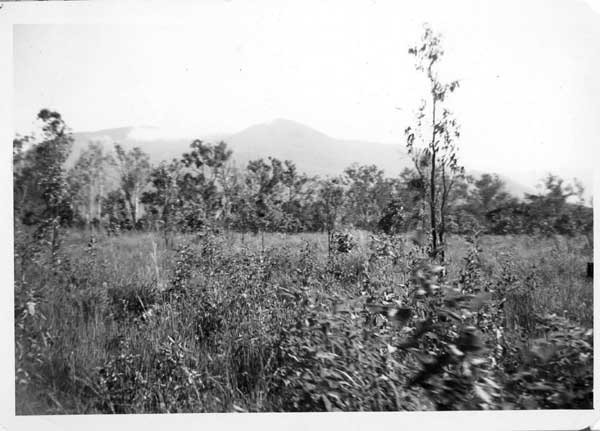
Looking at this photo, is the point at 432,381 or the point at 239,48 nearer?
the point at 432,381

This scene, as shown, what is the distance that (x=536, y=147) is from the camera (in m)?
3.36

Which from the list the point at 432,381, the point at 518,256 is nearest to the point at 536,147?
the point at 518,256

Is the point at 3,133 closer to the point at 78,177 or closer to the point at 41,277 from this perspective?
the point at 78,177

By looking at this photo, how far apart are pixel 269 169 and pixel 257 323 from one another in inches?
45.0

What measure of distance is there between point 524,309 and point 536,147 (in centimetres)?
121

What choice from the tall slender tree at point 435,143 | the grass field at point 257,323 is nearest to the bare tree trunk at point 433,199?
the tall slender tree at point 435,143

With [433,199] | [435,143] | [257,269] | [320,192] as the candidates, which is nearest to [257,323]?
[257,269]

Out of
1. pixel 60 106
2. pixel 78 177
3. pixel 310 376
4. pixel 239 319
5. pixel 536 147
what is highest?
pixel 60 106

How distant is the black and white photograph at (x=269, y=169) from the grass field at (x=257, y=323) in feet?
0.06

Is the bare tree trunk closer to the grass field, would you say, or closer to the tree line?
the tree line

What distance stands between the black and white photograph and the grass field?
0.06 ft

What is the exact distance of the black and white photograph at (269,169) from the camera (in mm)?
3158

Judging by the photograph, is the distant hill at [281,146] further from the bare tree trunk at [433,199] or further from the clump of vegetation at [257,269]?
the bare tree trunk at [433,199]

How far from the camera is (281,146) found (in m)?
3.30
